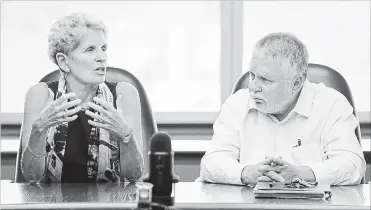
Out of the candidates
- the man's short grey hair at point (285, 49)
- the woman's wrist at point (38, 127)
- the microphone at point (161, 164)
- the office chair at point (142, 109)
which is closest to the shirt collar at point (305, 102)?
the man's short grey hair at point (285, 49)

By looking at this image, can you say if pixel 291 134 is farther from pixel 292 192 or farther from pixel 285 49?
pixel 292 192

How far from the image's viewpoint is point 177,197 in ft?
7.45

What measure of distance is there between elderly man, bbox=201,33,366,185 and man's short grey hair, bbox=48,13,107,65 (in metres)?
0.65

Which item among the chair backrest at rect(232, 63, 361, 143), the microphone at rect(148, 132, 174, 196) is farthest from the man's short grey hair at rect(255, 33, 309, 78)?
the microphone at rect(148, 132, 174, 196)

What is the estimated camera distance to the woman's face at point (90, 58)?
113 inches

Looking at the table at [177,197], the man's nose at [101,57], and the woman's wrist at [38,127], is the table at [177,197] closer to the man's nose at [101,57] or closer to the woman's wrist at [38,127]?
the woman's wrist at [38,127]

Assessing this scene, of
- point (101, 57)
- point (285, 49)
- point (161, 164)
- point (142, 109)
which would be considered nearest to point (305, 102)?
point (285, 49)

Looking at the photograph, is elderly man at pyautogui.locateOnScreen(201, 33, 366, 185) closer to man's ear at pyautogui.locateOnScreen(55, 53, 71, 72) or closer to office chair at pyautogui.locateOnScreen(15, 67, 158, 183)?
office chair at pyautogui.locateOnScreen(15, 67, 158, 183)

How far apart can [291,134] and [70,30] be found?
3.18 feet

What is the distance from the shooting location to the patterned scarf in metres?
2.85

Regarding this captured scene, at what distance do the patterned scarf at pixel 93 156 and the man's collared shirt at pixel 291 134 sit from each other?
363 millimetres

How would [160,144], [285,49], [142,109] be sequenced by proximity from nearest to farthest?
[160,144] < [285,49] < [142,109]

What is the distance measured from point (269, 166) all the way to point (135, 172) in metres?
0.57

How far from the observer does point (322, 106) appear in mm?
2883
